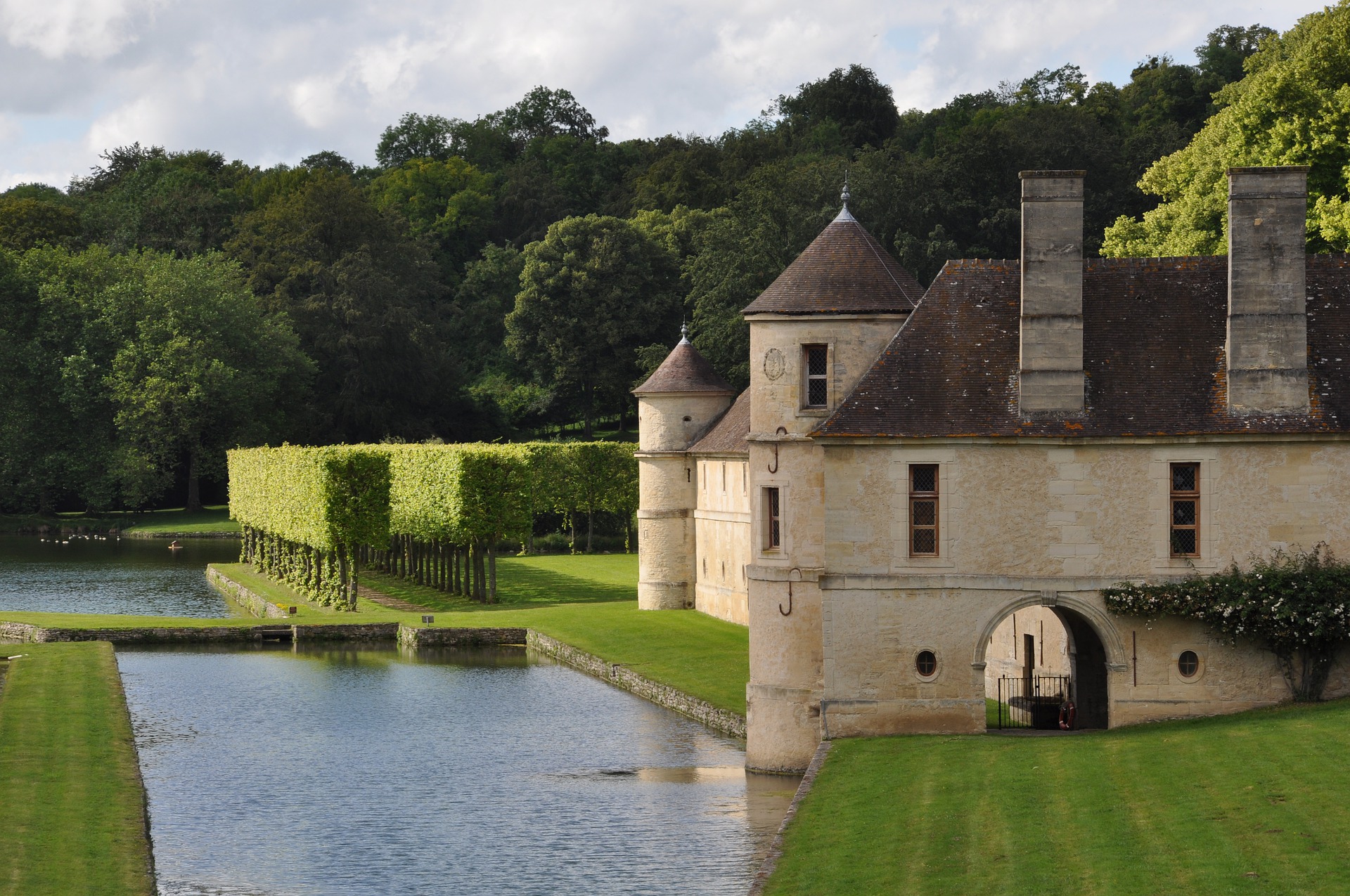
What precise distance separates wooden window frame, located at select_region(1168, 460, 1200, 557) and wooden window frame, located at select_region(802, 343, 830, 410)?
18.5 ft

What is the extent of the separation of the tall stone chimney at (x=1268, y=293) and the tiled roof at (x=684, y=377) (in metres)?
25.1

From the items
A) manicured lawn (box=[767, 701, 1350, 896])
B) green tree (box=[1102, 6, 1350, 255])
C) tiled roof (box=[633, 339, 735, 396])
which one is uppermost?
green tree (box=[1102, 6, 1350, 255])

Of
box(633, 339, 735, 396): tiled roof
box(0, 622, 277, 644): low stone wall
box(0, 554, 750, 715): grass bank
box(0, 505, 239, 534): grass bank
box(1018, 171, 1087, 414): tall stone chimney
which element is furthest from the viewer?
box(0, 505, 239, 534): grass bank

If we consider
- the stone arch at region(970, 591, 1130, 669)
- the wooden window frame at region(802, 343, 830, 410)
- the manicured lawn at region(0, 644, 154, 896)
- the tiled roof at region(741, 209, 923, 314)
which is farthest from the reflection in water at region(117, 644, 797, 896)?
the tiled roof at region(741, 209, 923, 314)

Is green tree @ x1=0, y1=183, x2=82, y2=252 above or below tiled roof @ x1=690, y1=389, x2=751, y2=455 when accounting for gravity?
above

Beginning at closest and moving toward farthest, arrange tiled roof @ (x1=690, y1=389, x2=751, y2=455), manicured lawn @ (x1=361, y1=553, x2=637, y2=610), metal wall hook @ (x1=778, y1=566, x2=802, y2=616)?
metal wall hook @ (x1=778, y1=566, x2=802, y2=616) → tiled roof @ (x1=690, y1=389, x2=751, y2=455) → manicured lawn @ (x1=361, y1=553, x2=637, y2=610)

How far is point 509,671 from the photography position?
40375 millimetres

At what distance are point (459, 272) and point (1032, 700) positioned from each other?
315ft

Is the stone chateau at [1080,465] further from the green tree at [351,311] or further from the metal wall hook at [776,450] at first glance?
the green tree at [351,311]

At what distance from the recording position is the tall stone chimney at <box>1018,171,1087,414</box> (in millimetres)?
25125

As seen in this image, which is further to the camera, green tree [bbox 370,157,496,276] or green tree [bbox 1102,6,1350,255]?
green tree [bbox 370,157,496,276]

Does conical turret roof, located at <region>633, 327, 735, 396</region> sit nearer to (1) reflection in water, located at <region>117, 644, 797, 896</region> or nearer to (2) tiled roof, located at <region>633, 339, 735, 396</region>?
(2) tiled roof, located at <region>633, 339, 735, 396</region>

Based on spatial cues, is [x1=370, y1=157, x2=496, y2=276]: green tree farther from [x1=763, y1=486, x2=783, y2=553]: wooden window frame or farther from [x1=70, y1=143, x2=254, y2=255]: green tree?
[x1=763, y1=486, x2=783, y2=553]: wooden window frame

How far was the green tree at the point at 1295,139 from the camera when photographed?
140 feet
